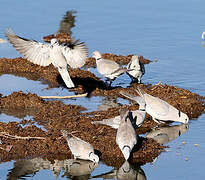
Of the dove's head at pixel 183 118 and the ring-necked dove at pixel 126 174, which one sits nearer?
the ring-necked dove at pixel 126 174

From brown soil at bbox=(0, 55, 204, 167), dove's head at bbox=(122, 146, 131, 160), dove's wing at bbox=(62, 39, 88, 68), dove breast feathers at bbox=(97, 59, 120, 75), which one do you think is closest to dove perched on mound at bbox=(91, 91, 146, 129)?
brown soil at bbox=(0, 55, 204, 167)

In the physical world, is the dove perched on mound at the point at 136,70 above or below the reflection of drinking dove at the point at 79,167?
above

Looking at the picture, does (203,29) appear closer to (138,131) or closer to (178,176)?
(138,131)

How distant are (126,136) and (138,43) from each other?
23.7 ft

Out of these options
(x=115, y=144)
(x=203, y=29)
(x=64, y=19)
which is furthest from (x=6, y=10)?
(x=115, y=144)

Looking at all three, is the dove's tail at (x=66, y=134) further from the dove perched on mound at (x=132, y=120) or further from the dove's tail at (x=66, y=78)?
the dove's tail at (x=66, y=78)

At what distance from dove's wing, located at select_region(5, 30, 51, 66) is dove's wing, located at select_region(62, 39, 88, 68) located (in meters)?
0.38

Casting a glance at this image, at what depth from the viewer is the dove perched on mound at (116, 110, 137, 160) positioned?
317 inches

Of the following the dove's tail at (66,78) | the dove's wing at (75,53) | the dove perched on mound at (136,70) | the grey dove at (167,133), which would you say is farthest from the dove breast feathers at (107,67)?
the grey dove at (167,133)

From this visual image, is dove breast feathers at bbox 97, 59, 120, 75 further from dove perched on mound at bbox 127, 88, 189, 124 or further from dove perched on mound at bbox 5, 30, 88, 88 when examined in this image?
dove perched on mound at bbox 127, 88, 189, 124

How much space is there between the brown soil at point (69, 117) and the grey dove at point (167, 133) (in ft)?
0.65

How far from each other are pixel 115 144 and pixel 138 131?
1.07m

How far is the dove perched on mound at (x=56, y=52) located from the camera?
1098 centimetres

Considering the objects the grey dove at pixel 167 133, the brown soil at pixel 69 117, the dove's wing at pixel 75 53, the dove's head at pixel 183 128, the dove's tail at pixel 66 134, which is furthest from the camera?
the dove's wing at pixel 75 53
